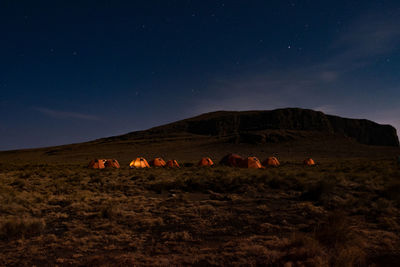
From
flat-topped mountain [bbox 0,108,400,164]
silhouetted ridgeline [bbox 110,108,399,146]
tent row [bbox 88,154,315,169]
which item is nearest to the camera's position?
tent row [bbox 88,154,315,169]

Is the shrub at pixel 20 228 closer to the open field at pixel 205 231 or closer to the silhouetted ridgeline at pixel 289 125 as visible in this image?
the open field at pixel 205 231

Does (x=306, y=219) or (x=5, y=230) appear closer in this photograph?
(x=5, y=230)

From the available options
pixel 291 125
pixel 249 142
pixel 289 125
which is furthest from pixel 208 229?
pixel 291 125

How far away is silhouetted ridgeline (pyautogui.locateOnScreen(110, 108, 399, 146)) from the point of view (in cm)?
9775

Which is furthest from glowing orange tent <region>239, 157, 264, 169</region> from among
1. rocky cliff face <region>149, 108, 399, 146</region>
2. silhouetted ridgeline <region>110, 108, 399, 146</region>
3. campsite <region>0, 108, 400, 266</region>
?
rocky cliff face <region>149, 108, 399, 146</region>

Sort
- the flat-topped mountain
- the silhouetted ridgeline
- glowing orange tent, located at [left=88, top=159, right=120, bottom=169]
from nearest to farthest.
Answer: glowing orange tent, located at [left=88, top=159, right=120, bottom=169] → the flat-topped mountain → the silhouetted ridgeline

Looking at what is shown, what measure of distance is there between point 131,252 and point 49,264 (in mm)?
1393

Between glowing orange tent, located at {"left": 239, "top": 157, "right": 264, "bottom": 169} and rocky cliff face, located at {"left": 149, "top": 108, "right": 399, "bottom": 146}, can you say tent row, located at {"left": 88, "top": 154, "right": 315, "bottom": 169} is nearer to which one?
glowing orange tent, located at {"left": 239, "top": 157, "right": 264, "bottom": 169}

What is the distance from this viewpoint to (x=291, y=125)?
9575 cm

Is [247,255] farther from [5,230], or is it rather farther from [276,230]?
[5,230]

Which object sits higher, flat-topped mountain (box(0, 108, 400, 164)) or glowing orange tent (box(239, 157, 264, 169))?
flat-topped mountain (box(0, 108, 400, 164))

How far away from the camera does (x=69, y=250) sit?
4805 mm

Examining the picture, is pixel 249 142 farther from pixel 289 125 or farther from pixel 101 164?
pixel 101 164

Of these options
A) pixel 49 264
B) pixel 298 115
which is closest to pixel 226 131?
pixel 298 115
